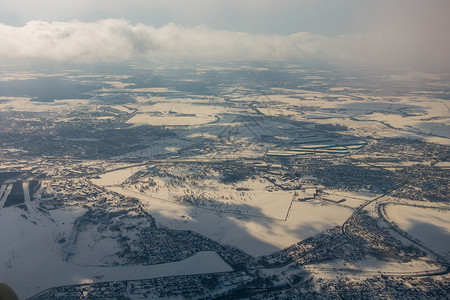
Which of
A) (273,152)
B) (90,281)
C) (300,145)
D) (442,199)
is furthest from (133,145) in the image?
(442,199)

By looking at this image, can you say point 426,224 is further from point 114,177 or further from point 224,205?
point 114,177

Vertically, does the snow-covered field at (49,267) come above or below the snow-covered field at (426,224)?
below

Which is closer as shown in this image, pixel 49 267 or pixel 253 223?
pixel 49 267

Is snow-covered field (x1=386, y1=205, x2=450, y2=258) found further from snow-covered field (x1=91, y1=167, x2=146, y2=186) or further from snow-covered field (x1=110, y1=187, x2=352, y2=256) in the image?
snow-covered field (x1=91, y1=167, x2=146, y2=186)

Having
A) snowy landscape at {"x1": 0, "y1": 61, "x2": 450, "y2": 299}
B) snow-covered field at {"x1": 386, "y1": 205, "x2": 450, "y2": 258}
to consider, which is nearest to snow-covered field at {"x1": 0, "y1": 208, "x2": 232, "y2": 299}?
snowy landscape at {"x1": 0, "y1": 61, "x2": 450, "y2": 299}

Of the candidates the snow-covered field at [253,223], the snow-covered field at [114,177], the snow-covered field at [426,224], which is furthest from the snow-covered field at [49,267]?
the snow-covered field at [426,224]

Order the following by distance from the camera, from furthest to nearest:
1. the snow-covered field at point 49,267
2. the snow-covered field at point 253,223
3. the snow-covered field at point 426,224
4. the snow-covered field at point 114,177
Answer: the snow-covered field at point 114,177
the snow-covered field at point 253,223
the snow-covered field at point 426,224
the snow-covered field at point 49,267

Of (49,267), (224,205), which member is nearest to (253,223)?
(224,205)

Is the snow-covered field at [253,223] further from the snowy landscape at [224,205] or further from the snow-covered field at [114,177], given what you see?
the snow-covered field at [114,177]

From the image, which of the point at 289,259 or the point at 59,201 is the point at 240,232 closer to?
the point at 289,259
